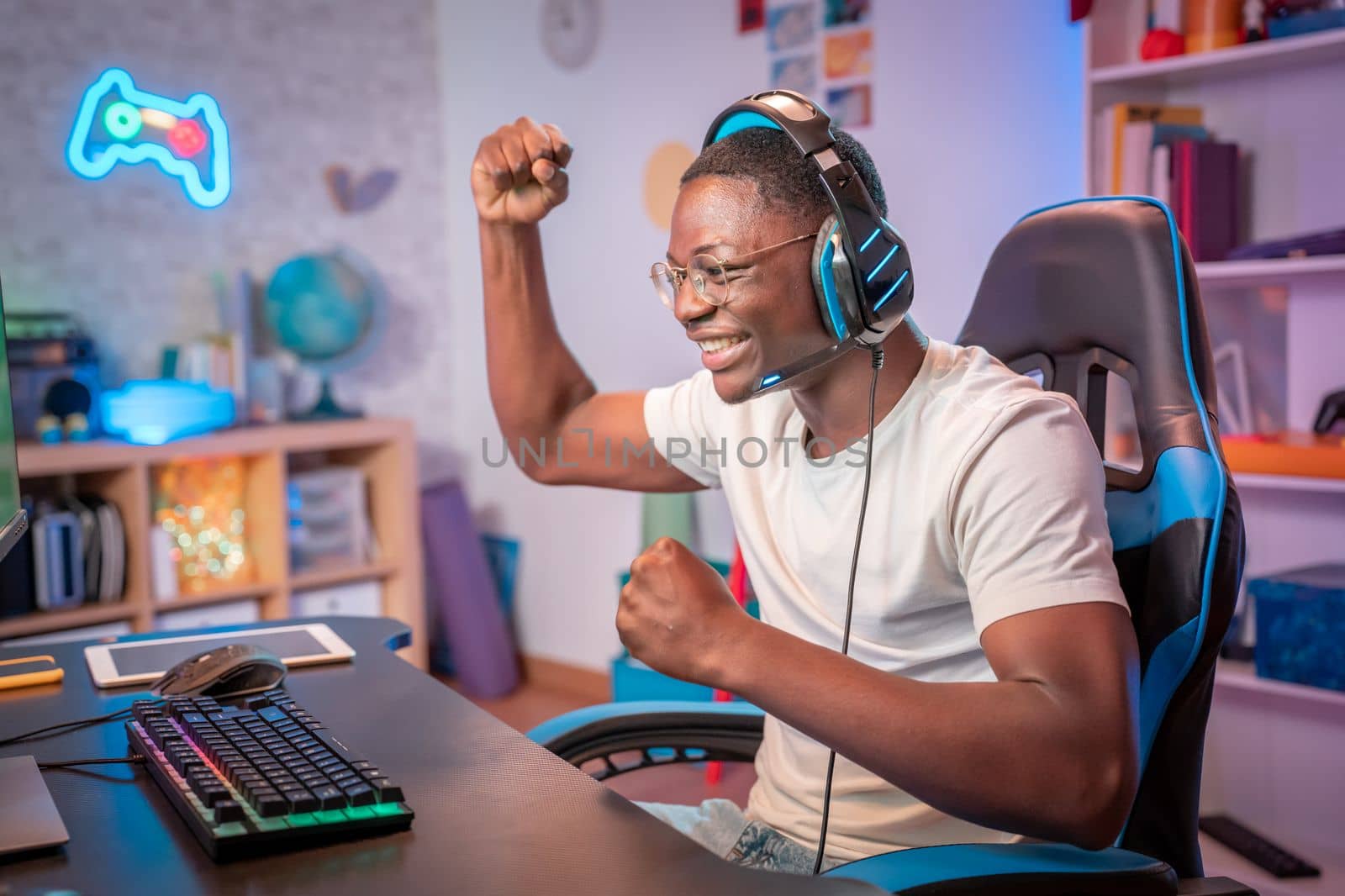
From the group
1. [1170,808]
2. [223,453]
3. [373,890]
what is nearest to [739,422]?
[1170,808]

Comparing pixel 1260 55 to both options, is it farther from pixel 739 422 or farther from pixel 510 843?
pixel 510 843

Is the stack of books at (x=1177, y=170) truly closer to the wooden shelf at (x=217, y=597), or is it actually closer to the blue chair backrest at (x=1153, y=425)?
the blue chair backrest at (x=1153, y=425)

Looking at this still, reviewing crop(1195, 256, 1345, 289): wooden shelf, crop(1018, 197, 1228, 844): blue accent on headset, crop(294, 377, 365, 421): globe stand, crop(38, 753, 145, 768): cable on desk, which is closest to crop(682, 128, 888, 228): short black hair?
crop(1018, 197, 1228, 844): blue accent on headset

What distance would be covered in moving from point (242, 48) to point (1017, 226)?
2.84 m

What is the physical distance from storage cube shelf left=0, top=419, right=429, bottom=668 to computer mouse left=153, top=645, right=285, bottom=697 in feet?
5.99

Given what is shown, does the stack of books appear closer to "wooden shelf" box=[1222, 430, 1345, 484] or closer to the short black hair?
"wooden shelf" box=[1222, 430, 1345, 484]

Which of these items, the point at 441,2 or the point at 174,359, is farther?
the point at 441,2

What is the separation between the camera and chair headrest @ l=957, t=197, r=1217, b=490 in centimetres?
122

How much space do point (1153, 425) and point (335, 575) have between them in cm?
262

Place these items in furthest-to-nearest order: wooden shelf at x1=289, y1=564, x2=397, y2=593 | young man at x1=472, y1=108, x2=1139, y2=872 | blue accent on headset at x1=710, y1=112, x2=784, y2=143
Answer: wooden shelf at x1=289, y1=564, x2=397, y2=593 → blue accent on headset at x1=710, y1=112, x2=784, y2=143 → young man at x1=472, y1=108, x2=1139, y2=872

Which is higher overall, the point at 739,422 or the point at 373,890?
the point at 739,422

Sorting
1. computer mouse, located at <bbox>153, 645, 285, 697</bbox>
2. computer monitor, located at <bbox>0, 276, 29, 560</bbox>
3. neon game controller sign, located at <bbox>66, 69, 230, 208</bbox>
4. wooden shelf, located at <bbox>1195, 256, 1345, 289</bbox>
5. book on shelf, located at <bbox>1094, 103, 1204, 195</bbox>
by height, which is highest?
neon game controller sign, located at <bbox>66, 69, 230, 208</bbox>

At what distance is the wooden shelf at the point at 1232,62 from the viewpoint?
7.07 feet

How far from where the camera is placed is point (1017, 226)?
141cm
